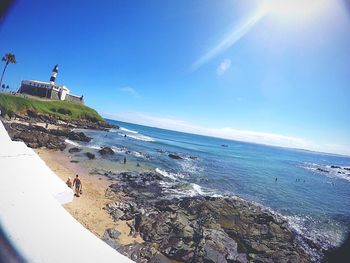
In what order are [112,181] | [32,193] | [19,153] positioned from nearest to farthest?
[32,193] → [19,153] → [112,181]

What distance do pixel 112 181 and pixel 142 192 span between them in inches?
136

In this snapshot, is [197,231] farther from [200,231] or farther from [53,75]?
[53,75]

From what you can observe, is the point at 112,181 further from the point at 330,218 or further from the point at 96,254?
the point at 330,218

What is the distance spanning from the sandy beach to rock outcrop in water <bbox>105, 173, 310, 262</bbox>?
1.65 ft

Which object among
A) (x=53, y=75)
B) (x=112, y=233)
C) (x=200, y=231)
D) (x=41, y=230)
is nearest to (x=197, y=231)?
(x=200, y=231)

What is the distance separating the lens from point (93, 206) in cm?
1263

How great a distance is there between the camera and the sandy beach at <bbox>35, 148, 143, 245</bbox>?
1025 centimetres

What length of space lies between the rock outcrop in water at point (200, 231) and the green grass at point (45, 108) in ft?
101

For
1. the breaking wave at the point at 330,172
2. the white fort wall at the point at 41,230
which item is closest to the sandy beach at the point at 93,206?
the white fort wall at the point at 41,230

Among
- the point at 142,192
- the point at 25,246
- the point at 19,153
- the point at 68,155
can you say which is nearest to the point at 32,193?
the point at 25,246

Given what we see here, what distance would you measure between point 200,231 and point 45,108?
186 ft

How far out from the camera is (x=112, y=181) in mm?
18953

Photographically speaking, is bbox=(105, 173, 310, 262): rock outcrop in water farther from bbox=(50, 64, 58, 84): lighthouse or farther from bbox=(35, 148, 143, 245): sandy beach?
bbox=(50, 64, 58, 84): lighthouse

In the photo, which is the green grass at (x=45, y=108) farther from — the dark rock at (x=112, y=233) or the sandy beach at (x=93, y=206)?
the dark rock at (x=112, y=233)
